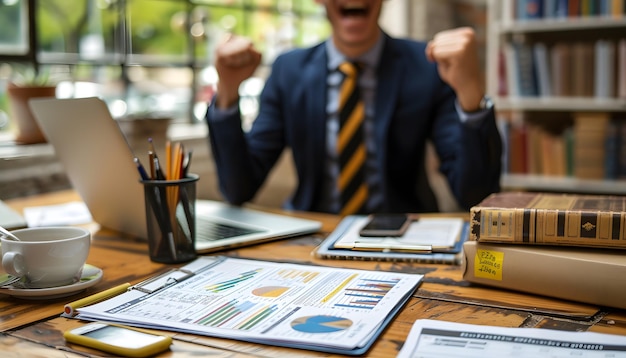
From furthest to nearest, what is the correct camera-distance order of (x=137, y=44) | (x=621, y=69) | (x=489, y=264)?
(x=137, y=44) → (x=621, y=69) → (x=489, y=264)

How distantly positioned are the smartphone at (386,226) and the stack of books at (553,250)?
25 cm

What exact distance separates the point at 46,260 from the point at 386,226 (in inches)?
22.7

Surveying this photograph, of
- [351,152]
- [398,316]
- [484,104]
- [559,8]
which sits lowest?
[398,316]

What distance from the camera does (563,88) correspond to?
2877mm

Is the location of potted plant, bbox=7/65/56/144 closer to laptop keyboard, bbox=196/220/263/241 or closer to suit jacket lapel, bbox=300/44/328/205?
suit jacket lapel, bbox=300/44/328/205

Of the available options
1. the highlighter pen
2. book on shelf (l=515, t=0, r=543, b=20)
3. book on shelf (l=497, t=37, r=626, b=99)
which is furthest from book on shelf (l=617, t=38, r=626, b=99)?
the highlighter pen

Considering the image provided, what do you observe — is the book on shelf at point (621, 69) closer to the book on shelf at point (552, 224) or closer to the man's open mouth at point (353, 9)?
the man's open mouth at point (353, 9)

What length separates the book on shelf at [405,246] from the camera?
104 centimetres

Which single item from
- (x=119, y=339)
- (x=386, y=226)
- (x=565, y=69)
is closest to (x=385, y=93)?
(x=386, y=226)

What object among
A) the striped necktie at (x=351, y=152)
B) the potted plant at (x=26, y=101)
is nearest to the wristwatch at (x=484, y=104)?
the striped necktie at (x=351, y=152)

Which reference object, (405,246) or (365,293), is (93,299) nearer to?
(365,293)

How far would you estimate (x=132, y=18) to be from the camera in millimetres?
2775

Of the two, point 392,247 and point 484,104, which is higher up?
point 484,104

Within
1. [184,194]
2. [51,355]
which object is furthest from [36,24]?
[51,355]
